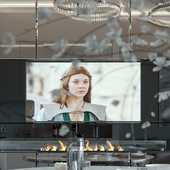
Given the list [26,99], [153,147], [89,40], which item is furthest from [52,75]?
[89,40]

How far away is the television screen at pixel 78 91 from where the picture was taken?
3455mm

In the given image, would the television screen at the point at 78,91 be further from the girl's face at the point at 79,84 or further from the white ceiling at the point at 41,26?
the white ceiling at the point at 41,26

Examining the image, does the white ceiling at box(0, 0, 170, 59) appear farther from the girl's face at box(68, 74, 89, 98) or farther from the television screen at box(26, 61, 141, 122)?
the girl's face at box(68, 74, 89, 98)

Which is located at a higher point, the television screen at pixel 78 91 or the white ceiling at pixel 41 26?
the white ceiling at pixel 41 26

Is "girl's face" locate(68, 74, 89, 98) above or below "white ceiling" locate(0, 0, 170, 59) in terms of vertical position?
below

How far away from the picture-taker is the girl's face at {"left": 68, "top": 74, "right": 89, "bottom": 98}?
3.49 m

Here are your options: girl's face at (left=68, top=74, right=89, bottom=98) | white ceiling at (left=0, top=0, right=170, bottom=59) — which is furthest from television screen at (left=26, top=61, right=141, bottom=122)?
white ceiling at (left=0, top=0, right=170, bottom=59)

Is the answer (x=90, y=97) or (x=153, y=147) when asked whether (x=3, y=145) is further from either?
(x=153, y=147)

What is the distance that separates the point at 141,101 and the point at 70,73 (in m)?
0.99

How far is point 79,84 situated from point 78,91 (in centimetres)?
9

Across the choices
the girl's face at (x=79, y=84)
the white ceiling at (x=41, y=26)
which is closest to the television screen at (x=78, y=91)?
the girl's face at (x=79, y=84)

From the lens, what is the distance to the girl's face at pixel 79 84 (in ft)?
11.4

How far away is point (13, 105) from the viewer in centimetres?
350

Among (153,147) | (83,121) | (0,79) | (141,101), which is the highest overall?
(0,79)
